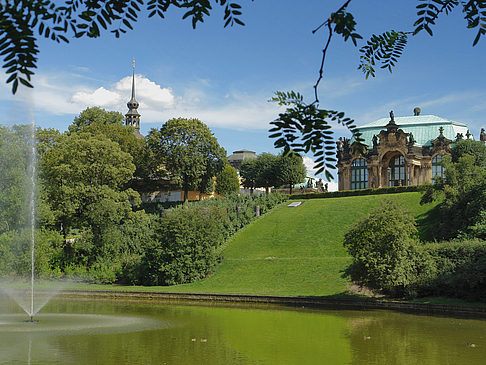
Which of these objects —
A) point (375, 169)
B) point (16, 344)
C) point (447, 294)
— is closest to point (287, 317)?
point (447, 294)

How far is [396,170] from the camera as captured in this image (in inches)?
3056

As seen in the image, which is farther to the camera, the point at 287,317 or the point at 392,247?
the point at 392,247

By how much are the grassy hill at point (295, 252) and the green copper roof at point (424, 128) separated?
817 inches

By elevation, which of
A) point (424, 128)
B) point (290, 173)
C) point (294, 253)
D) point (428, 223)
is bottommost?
point (294, 253)

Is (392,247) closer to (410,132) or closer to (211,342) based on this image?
(211,342)

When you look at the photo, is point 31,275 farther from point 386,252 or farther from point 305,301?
point 386,252

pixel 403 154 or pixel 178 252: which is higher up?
pixel 403 154

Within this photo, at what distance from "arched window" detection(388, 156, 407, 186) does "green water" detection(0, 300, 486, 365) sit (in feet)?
163

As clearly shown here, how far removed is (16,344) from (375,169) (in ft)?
206

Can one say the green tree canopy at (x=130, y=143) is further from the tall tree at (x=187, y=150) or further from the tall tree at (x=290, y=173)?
the tall tree at (x=290, y=173)

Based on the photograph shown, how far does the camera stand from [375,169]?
76812 millimetres

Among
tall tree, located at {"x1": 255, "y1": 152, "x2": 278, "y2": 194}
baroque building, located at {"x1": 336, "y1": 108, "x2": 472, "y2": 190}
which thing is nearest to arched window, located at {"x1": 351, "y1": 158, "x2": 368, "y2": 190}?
baroque building, located at {"x1": 336, "y1": 108, "x2": 472, "y2": 190}

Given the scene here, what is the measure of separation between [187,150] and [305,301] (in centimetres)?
4254

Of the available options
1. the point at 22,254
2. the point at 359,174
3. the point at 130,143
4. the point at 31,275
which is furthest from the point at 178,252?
the point at 359,174
